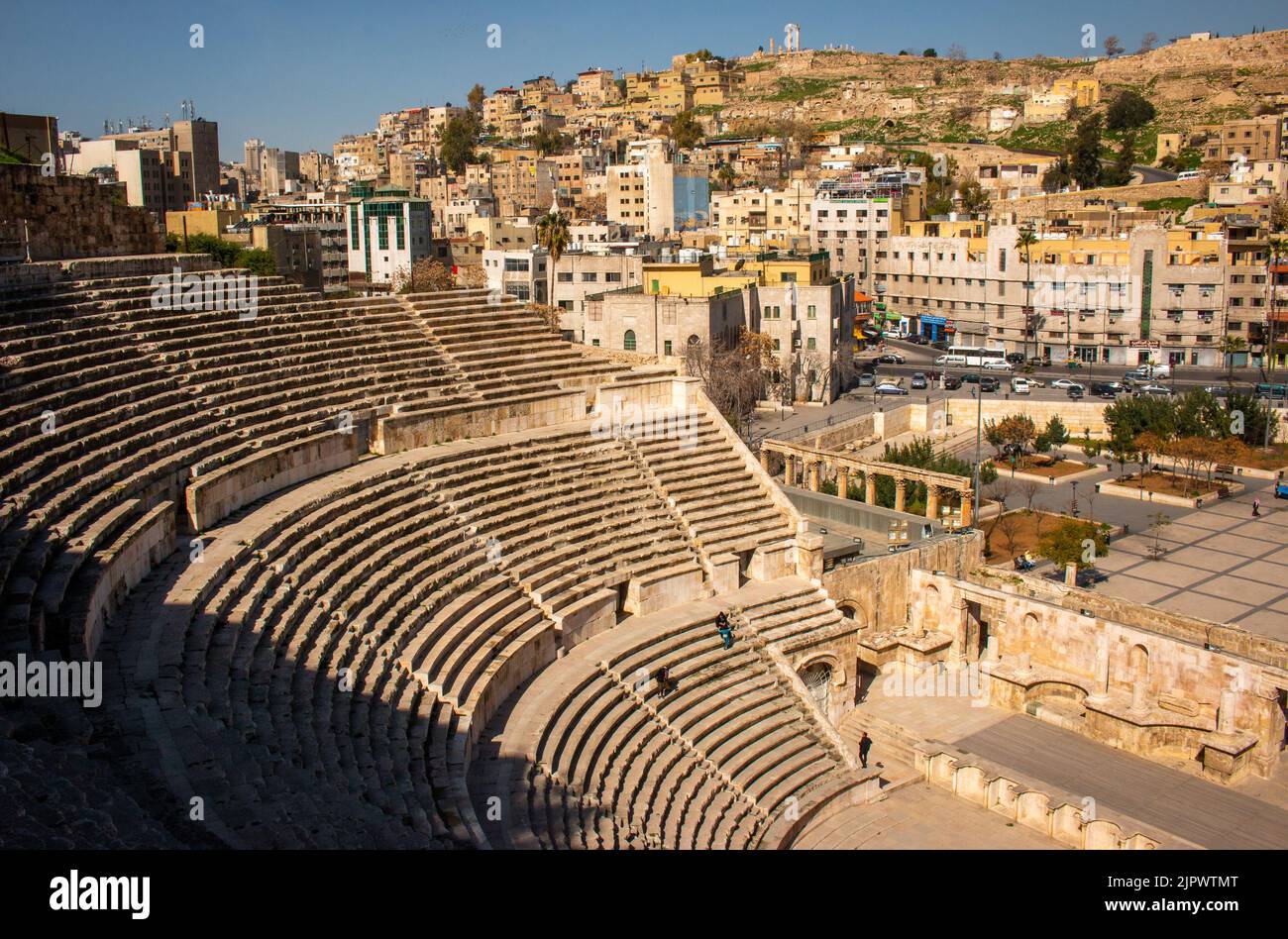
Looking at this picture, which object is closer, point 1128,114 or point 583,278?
point 583,278

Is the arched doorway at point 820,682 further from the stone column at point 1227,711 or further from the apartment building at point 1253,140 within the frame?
the apartment building at point 1253,140

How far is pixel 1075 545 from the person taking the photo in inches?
1084

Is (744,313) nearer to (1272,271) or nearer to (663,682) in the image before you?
(1272,271)

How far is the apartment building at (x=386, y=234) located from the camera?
2795 inches

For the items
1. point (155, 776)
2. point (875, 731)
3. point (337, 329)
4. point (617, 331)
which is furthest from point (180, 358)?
point (617, 331)

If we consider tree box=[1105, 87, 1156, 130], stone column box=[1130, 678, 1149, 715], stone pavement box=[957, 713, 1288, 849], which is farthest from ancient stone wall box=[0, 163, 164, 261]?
tree box=[1105, 87, 1156, 130]

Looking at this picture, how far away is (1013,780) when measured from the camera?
61.5ft

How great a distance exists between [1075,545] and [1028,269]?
119 ft

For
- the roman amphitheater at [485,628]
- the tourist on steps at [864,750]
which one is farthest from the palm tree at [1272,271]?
the tourist on steps at [864,750]

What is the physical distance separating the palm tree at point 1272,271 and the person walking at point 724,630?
44.1 meters

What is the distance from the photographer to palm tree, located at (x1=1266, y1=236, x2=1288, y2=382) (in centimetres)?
5516

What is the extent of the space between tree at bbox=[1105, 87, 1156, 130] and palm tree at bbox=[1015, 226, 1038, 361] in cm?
7020

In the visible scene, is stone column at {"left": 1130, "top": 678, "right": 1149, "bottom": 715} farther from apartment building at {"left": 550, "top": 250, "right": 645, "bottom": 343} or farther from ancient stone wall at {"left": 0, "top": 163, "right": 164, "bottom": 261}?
apartment building at {"left": 550, "top": 250, "right": 645, "bottom": 343}

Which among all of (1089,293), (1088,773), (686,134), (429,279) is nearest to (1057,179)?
(1089,293)
